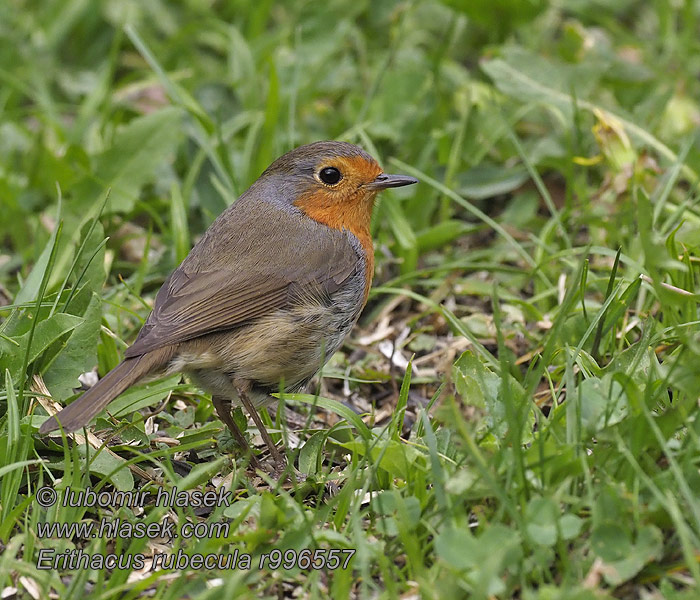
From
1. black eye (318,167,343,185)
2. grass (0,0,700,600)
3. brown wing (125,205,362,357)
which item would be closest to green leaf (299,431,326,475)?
grass (0,0,700,600)

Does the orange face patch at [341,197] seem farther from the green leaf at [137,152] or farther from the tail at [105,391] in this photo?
the green leaf at [137,152]

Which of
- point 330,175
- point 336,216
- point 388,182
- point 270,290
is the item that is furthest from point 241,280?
point 388,182

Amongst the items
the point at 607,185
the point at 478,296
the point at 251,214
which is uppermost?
the point at 251,214

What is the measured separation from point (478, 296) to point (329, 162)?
3.88 feet

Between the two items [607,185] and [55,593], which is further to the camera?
[607,185]

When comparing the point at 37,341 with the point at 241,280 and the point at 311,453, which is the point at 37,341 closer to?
the point at 241,280

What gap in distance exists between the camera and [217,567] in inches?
119

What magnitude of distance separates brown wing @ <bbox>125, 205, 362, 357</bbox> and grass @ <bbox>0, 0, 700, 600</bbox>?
289 millimetres

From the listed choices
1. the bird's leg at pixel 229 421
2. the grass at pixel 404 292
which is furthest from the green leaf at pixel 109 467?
the bird's leg at pixel 229 421

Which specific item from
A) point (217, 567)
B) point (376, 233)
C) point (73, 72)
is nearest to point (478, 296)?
point (376, 233)

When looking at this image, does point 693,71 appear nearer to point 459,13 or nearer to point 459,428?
point 459,13

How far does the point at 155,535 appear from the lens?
3295mm

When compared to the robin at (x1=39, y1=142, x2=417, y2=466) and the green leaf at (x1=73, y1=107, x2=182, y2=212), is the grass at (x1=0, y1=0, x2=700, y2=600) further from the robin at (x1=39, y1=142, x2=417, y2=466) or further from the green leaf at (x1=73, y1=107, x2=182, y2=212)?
the robin at (x1=39, y1=142, x2=417, y2=466)

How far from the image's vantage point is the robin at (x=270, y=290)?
381 centimetres
